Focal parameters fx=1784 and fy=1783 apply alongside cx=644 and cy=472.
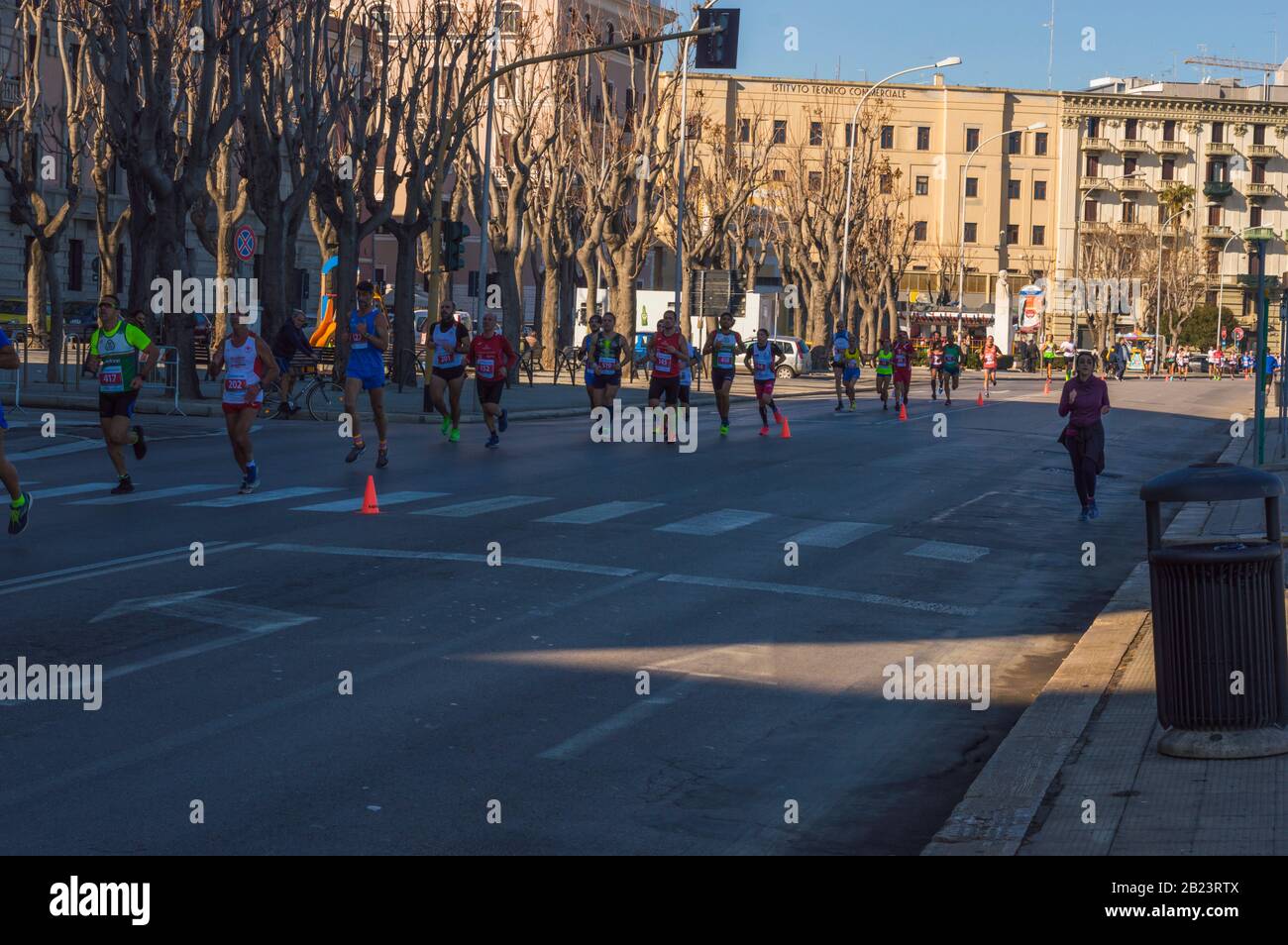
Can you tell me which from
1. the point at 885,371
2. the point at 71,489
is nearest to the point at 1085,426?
the point at 71,489

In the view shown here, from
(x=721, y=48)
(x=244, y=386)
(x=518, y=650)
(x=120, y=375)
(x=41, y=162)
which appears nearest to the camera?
(x=518, y=650)

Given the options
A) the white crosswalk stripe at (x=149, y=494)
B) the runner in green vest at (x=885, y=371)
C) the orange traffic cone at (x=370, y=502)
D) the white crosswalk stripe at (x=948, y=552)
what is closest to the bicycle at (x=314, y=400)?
the white crosswalk stripe at (x=149, y=494)

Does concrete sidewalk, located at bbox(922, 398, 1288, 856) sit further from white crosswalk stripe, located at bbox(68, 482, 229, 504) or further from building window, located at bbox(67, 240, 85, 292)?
building window, located at bbox(67, 240, 85, 292)

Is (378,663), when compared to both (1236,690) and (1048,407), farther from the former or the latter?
(1048,407)

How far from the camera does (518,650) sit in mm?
9711

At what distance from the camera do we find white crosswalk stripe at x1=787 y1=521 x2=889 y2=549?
1497 cm

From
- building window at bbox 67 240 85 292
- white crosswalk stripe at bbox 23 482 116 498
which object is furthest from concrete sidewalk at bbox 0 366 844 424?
building window at bbox 67 240 85 292

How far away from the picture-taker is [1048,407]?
43750 millimetres

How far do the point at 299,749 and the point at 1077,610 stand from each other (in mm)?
6582

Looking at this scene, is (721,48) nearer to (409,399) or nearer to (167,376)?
(167,376)

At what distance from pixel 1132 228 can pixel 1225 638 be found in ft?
381

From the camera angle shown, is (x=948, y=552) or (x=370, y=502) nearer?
(x=948, y=552)

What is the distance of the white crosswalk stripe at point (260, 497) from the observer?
52.3 feet
